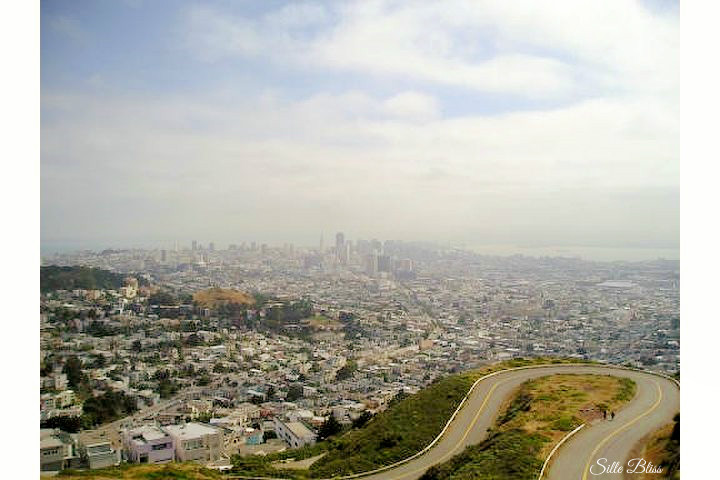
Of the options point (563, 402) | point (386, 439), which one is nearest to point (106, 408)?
point (386, 439)

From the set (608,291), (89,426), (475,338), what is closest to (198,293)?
(89,426)

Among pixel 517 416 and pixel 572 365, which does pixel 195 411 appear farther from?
pixel 572 365

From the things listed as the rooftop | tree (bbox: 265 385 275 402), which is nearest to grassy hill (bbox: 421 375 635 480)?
the rooftop

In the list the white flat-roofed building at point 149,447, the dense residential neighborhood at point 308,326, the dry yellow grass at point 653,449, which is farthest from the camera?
the dense residential neighborhood at point 308,326

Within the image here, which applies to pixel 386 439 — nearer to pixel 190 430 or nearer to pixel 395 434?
pixel 395 434

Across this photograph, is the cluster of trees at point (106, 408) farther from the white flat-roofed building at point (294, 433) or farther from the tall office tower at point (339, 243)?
the tall office tower at point (339, 243)
